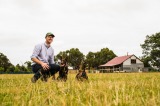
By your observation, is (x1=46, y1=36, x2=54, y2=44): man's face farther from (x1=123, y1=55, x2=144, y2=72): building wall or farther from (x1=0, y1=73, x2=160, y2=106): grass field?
(x1=123, y1=55, x2=144, y2=72): building wall

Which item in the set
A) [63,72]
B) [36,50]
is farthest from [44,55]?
[63,72]

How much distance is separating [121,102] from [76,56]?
141 m

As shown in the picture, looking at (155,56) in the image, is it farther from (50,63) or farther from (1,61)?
(50,63)

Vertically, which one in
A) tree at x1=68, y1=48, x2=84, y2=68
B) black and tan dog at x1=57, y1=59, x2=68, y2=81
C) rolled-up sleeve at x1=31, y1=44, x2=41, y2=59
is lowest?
black and tan dog at x1=57, y1=59, x2=68, y2=81

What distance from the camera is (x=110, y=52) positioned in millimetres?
129125

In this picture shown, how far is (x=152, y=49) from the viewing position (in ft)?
331

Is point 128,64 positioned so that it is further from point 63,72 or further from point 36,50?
point 36,50

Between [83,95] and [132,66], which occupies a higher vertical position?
[132,66]

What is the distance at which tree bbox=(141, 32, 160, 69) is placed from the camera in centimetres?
9806

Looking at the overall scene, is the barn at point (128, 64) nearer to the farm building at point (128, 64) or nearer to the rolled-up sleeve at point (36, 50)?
the farm building at point (128, 64)

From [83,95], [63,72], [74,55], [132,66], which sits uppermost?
[74,55]

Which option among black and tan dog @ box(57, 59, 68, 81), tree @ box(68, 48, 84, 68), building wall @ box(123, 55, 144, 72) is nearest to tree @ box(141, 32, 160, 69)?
building wall @ box(123, 55, 144, 72)

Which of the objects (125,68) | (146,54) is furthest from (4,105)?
(146,54)

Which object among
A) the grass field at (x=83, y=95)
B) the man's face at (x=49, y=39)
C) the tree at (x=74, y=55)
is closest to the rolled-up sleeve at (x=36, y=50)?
the man's face at (x=49, y=39)
